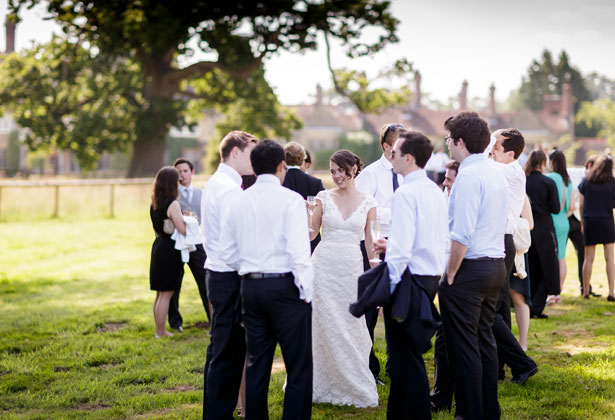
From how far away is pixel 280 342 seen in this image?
4.68 metres

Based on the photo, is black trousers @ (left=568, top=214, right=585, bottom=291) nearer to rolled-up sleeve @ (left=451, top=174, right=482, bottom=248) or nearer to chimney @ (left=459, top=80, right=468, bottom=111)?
rolled-up sleeve @ (left=451, top=174, right=482, bottom=248)

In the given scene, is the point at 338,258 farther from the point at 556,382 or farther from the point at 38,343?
the point at 38,343

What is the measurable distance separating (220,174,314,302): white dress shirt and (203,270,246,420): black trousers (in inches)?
18.0

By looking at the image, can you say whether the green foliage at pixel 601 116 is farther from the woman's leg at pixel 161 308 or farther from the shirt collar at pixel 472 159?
the shirt collar at pixel 472 159

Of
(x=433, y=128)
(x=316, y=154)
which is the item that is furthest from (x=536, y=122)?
(x=316, y=154)

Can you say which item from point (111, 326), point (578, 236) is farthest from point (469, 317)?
point (578, 236)

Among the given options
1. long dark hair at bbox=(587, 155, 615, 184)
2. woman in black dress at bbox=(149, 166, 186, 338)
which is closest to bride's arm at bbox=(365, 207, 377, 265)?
woman in black dress at bbox=(149, 166, 186, 338)

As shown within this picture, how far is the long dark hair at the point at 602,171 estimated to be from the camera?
1075 centimetres

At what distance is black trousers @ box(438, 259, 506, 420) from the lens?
4.80 m

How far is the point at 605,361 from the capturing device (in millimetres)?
7086

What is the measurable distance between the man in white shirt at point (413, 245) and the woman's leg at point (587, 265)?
6.98 m

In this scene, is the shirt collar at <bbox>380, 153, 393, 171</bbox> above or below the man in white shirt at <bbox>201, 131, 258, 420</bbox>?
above

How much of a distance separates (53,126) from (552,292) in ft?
92.8

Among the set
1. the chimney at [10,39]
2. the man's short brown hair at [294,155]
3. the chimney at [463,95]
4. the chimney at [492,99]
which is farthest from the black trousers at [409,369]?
the chimney at [492,99]
